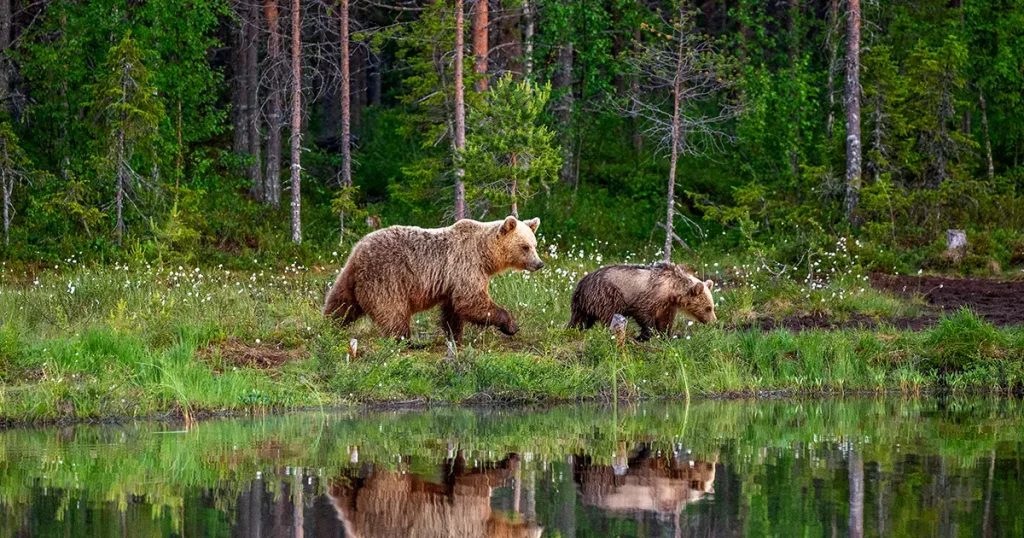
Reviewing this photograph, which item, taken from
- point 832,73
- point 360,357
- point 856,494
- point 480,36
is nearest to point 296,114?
point 480,36

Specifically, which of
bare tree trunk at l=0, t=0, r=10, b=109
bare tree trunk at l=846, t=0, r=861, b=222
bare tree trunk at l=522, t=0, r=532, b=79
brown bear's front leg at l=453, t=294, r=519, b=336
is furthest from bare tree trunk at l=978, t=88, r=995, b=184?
bare tree trunk at l=0, t=0, r=10, b=109

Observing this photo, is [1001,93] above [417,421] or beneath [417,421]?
above

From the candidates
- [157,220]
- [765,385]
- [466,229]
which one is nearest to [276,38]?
[157,220]

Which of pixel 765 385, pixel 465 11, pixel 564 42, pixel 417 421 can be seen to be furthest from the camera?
pixel 564 42

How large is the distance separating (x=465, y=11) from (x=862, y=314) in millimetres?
15403

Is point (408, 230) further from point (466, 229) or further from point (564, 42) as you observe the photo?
point (564, 42)

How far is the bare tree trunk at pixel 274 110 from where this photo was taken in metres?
32.9

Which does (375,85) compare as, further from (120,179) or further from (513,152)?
(513,152)

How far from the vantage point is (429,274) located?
621 inches

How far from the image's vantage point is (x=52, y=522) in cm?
824

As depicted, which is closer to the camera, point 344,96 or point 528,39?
point 344,96

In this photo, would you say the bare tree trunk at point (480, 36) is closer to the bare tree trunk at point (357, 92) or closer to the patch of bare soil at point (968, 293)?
the patch of bare soil at point (968, 293)

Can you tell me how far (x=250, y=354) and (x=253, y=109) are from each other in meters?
21.4

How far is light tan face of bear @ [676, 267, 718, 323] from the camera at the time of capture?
17158 mm
